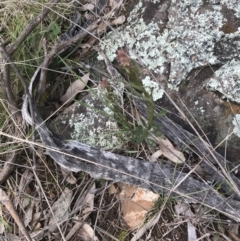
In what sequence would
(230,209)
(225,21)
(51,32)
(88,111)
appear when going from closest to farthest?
(230,209) < (225,21) < (88,111) < (51,32)

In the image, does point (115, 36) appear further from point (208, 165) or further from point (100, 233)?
point (100, 233)

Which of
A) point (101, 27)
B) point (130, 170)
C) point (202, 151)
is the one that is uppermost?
point (101, 27)

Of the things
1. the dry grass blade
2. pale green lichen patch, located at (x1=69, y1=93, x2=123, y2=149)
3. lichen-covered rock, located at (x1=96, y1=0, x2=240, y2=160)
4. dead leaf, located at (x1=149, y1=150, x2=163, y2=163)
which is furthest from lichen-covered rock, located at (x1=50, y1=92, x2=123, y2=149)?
the dry grass blade

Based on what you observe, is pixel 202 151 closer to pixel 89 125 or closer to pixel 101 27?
pixel 89 125

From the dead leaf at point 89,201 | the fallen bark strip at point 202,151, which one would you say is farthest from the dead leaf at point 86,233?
the fallen bark strip at point 202,151

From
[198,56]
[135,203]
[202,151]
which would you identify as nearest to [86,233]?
[135,203]

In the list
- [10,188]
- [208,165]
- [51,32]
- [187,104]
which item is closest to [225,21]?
[187,104]

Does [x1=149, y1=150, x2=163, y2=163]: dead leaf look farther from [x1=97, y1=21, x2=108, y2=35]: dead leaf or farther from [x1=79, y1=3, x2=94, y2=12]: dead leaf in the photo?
[x1=79, y1=3, x2=94, y2=12]: dead leaf
